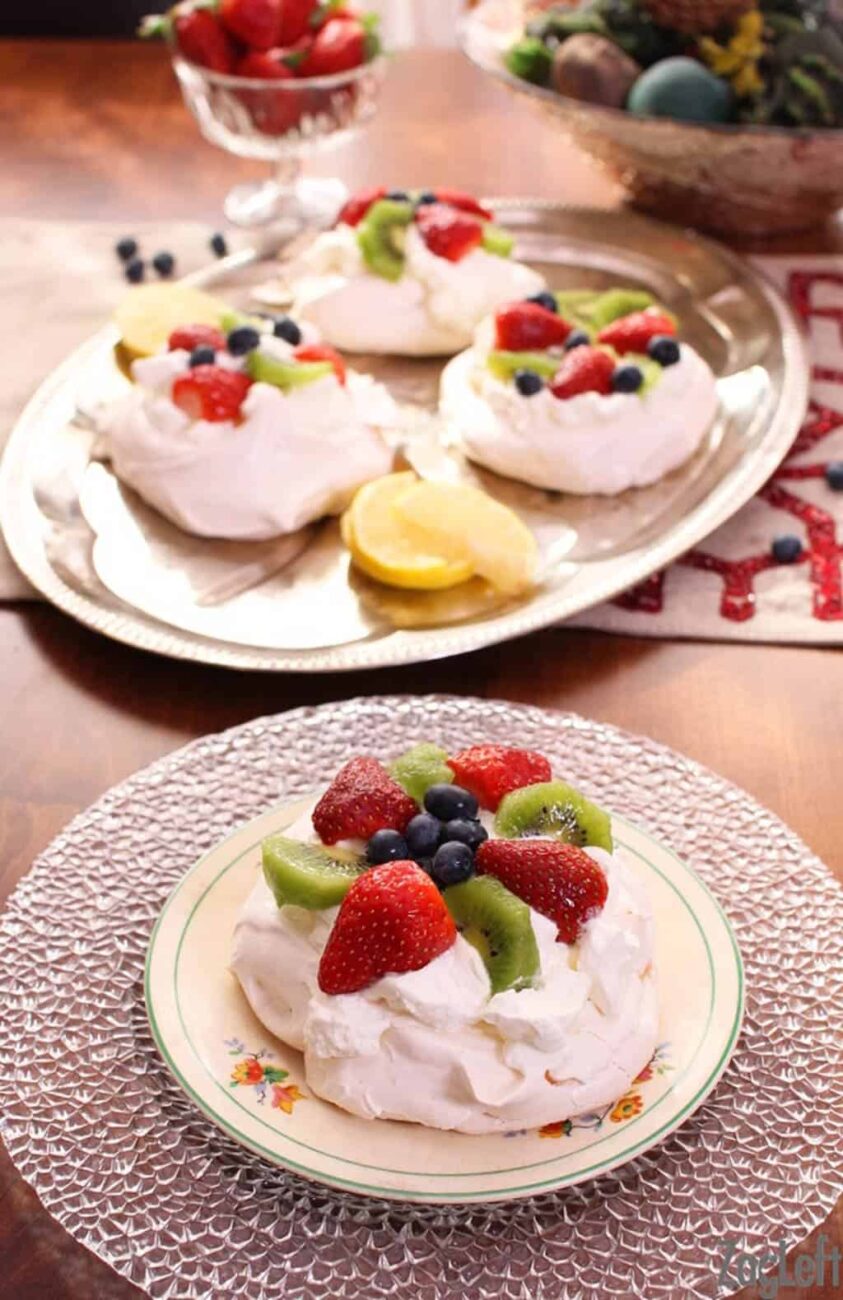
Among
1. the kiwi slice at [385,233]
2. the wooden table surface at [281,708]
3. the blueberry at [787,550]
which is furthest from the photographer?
the kiwi slice at [385,233]

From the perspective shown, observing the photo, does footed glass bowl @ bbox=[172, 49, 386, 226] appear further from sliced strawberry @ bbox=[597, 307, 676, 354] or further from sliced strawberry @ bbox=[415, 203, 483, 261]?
sliced strawberry @ bbox=[597, 307, 676, 354]

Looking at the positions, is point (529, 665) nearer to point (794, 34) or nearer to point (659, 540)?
point (659, 540)

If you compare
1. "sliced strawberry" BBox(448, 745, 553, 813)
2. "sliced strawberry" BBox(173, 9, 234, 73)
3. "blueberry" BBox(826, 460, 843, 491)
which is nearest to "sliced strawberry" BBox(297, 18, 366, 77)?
"sliced strawberry" BBox(173, 9, 234, 73)

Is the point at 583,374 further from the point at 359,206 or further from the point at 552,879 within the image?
the point at 552,879

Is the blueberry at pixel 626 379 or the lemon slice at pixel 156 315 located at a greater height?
the blueberry at pixel 626 379

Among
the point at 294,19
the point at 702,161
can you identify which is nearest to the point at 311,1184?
the point at 702,161

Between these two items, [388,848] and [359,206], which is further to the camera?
[359,206]

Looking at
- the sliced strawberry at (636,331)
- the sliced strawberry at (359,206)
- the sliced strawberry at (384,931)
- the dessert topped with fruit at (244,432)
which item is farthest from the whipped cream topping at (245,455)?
the sliced strawberry at (384,931)

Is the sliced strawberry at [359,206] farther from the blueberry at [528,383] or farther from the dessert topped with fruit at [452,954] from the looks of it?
the dessert topped with fruit at [452,954]
